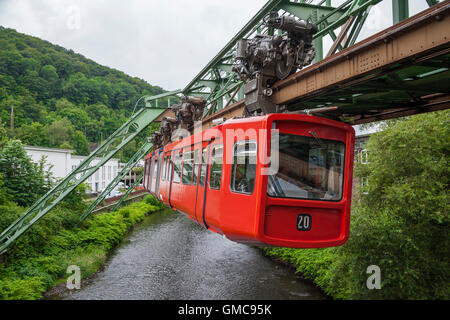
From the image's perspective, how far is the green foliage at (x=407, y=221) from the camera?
9.48 m

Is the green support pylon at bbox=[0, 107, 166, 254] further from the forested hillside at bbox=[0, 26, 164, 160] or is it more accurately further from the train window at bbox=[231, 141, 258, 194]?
the forested hillside at bbox=[0, 26, 164, 160]

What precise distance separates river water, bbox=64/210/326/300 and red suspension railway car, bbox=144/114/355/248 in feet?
29.9

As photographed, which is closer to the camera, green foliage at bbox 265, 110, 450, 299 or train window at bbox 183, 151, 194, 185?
train window at bbox 183, 151, 194, 185

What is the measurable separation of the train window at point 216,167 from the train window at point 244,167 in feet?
1.90

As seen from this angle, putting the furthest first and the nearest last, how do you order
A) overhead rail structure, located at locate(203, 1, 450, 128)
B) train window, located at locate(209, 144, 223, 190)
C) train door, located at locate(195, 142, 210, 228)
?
train door, located at locate(195, 142, 210, 228) → train window, located at locate(209, 144, 223, 190) → overhead rail structure, located at locate(203, 1, 450, 128)

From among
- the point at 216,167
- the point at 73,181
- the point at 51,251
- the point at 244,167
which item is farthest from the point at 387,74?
the point at 73,181

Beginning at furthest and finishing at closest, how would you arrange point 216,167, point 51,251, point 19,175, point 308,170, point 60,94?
point 60,94 < point 19,175 < point 51,251 < point 216,167 < point 308,170

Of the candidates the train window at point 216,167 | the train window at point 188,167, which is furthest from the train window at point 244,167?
the train window at point 188,167

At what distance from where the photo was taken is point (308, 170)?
199 inches

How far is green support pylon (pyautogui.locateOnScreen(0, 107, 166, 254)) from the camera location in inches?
538

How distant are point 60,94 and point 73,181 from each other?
64864 mm

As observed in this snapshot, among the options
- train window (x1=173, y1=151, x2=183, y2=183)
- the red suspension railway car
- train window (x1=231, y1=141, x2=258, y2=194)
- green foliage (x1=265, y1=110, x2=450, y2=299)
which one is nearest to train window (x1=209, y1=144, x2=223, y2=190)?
the red suspension railway car

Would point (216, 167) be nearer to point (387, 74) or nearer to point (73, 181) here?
point (387, 74)

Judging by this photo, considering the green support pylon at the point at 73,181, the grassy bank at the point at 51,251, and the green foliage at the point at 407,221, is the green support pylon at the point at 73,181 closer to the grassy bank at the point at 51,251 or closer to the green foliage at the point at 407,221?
the grassy bank at the point at 51,251
